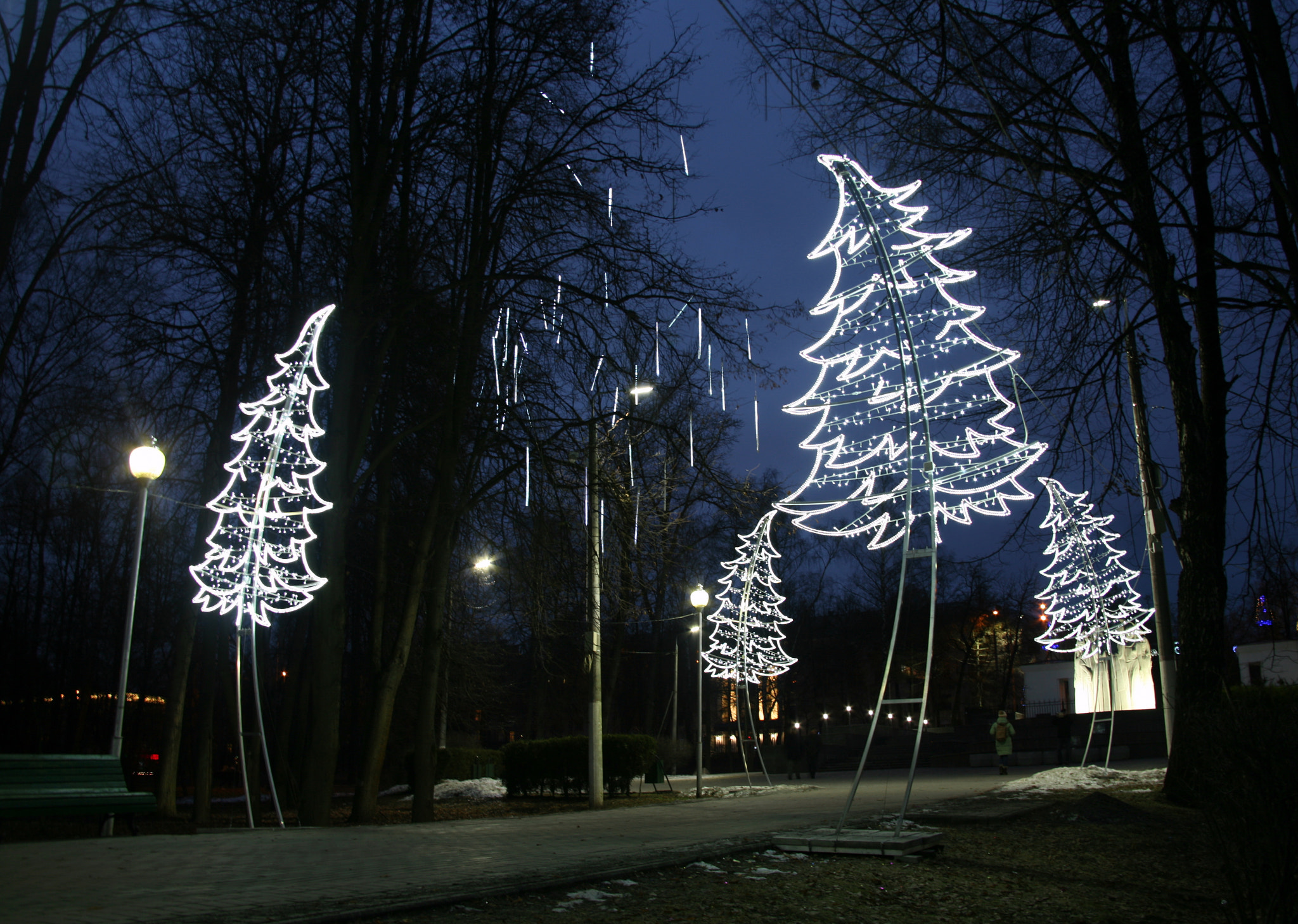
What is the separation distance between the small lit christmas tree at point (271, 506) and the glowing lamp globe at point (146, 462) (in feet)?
5.41

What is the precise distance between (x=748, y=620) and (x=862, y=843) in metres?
20.7

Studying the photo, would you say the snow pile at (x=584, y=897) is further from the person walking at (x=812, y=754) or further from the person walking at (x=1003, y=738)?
the person walking at (x=812, y=754)

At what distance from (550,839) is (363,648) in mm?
20557

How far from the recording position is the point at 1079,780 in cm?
1706

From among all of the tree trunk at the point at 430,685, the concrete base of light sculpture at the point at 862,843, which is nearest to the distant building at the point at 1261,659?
the tree trunk at the point at 430,685

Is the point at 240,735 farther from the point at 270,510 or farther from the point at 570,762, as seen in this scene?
the point at 570,762

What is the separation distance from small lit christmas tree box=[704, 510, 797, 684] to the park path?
16.1m

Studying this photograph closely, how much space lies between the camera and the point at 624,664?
5356cm

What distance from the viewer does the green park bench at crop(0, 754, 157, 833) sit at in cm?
887

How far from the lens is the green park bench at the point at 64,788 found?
887 centimetres

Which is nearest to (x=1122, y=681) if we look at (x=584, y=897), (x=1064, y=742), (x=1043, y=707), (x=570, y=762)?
(x=1064, y=742)

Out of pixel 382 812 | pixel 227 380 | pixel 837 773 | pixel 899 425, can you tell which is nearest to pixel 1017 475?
pixel 899 425

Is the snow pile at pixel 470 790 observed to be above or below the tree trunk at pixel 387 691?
below

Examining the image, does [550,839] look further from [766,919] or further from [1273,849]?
[1273,849]
